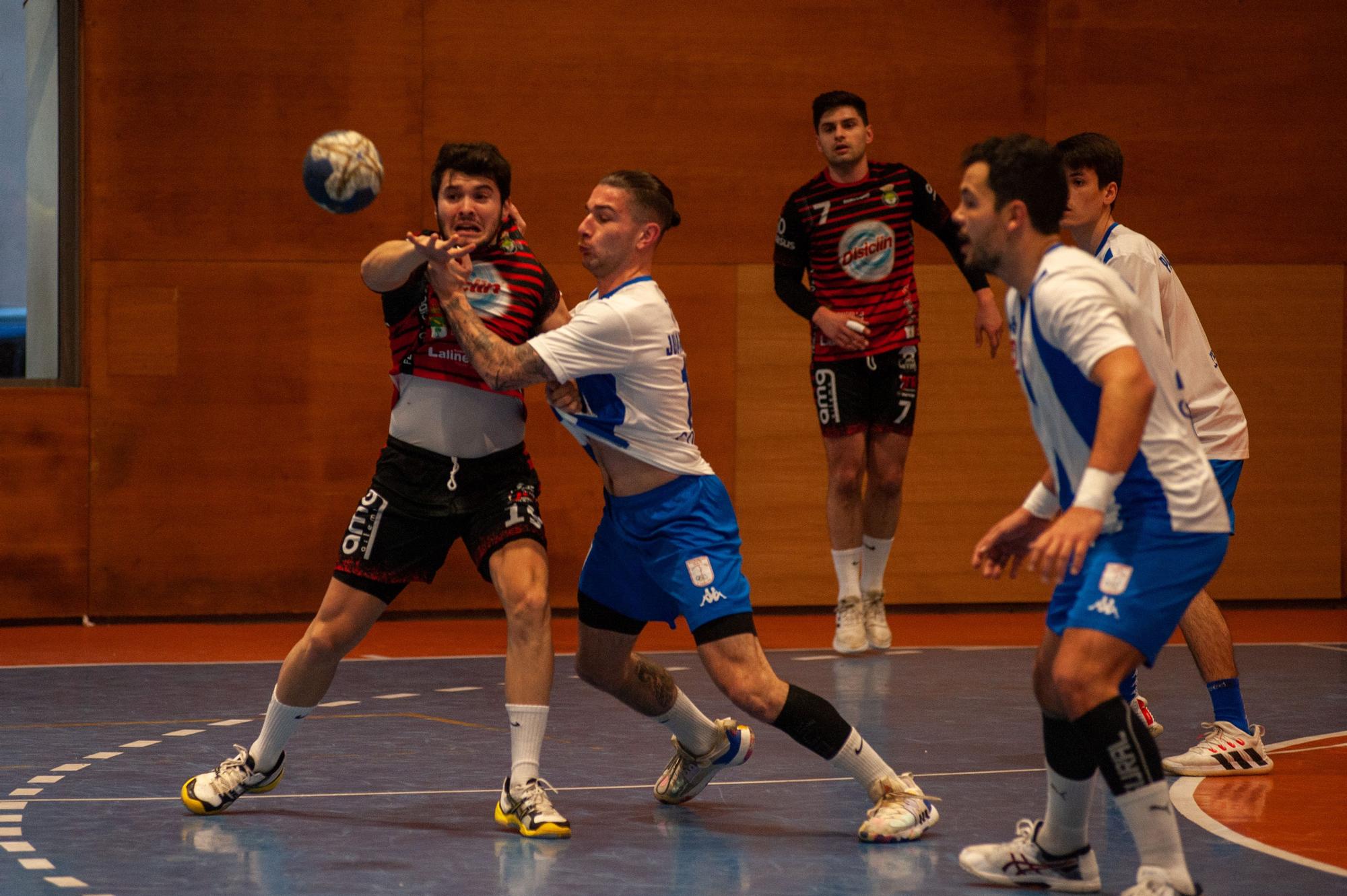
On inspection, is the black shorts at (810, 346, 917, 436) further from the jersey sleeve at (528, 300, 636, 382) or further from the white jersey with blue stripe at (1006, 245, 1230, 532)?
the white jersey with blue stripe at (1006, 245, 1230, 532)

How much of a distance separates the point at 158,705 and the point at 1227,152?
22.0 feet

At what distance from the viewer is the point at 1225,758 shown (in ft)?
17.3

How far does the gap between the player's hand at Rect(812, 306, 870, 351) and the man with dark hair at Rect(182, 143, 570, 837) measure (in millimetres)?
2826

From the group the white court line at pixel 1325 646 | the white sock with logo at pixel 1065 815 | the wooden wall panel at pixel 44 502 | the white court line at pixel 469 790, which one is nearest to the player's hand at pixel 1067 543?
the white sock with logo at pixel 1065 815

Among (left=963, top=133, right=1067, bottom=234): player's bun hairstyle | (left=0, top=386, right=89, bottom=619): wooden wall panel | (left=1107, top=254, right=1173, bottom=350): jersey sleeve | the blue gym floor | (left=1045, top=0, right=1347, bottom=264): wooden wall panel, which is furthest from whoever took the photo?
(left=1045, top=0, right=1347, bottom=264): wooden wall panel

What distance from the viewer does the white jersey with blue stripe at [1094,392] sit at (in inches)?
137

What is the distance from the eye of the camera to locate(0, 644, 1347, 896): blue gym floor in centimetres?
406

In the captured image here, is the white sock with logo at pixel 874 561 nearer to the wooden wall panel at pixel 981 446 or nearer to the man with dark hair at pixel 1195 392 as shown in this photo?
the wooden wall panel at pixel 981 446

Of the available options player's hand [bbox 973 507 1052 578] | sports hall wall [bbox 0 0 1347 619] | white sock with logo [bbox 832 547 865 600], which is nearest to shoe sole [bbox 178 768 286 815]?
player's hand [bbox 973 507 1052 578]

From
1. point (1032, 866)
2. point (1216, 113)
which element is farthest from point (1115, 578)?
point (1216, 113)

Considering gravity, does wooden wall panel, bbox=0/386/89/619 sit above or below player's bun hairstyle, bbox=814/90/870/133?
below

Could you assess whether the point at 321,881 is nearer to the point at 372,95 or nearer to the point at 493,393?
the point at 493,393

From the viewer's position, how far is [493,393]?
190 inches

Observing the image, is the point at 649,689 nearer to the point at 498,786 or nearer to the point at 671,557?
the point at 671,557
